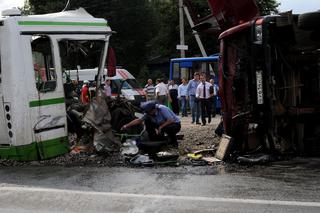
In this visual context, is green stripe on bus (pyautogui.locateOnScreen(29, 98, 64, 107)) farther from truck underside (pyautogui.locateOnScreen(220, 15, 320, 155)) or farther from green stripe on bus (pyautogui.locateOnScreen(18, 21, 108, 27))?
truck underside (pyautogui.locateOnScreen(220, 15, 320, 155))

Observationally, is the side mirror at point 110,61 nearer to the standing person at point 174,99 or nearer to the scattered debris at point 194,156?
the scattered debris at point 194,156

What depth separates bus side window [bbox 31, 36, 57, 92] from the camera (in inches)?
354

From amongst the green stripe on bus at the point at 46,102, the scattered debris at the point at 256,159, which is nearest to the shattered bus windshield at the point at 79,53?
the green stripe on bus at the point at 46,102

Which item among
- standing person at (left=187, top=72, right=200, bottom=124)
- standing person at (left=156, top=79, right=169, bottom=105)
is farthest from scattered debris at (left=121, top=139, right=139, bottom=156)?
standing person at (left=156, top=79, right=169, bottom=105)

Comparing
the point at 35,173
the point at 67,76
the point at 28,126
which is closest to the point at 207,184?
the point at 35,173

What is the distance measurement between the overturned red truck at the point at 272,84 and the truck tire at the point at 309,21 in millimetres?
130

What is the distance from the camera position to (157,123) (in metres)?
9.94

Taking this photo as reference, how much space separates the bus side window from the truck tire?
431 centimetres

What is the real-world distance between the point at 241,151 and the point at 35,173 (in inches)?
130

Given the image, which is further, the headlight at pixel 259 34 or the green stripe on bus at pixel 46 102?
the green stripe on bus at pixel 46 102

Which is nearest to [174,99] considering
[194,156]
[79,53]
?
[79,53]

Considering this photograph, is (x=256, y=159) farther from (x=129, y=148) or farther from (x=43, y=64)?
(x=43, y=64)

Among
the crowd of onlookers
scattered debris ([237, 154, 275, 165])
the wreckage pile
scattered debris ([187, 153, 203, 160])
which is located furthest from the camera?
the crowd of onlookers

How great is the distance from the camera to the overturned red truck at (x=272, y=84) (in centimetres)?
782
